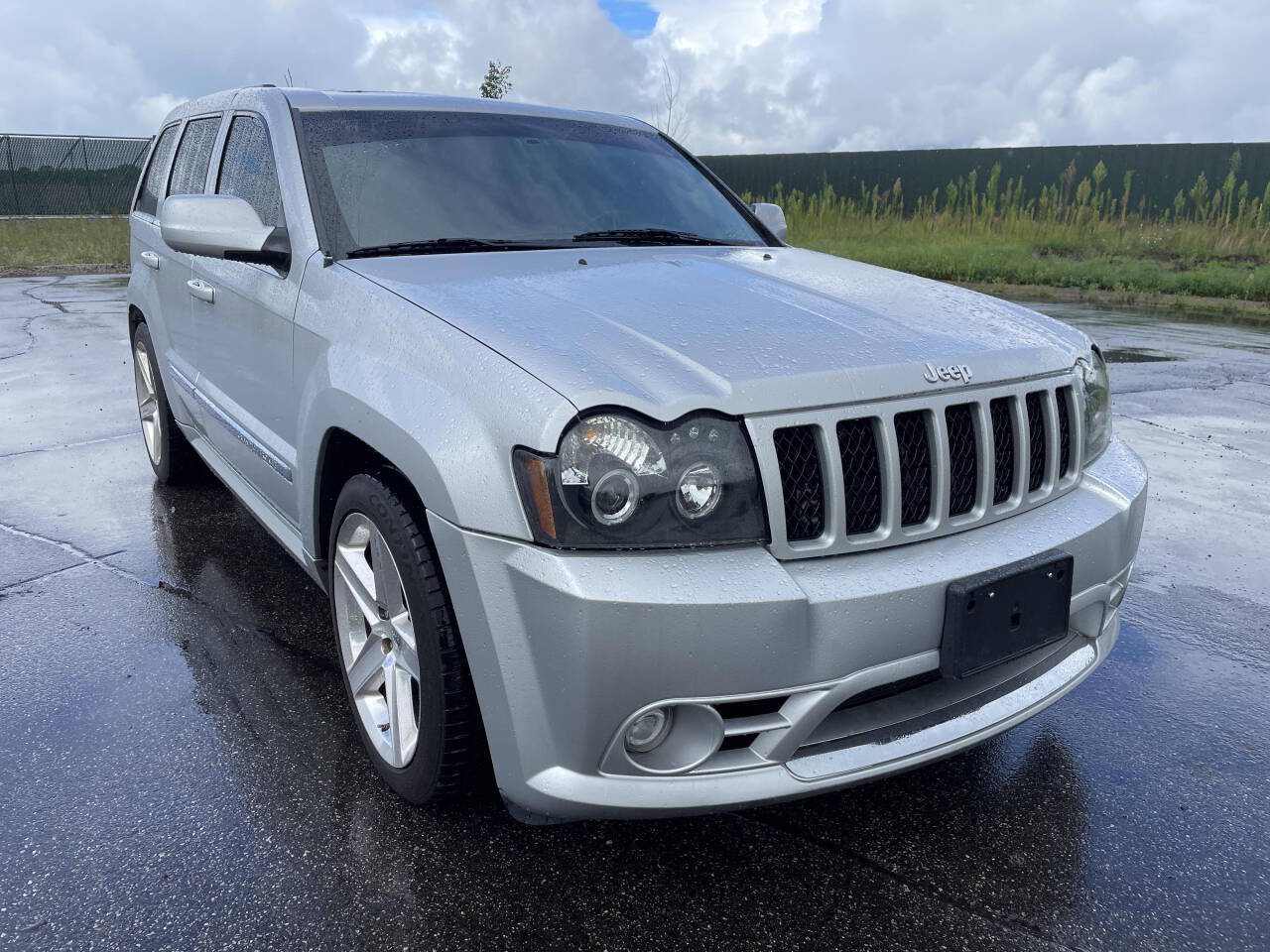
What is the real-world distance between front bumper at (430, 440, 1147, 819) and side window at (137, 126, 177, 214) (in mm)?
3608

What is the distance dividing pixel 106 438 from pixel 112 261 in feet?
48.6

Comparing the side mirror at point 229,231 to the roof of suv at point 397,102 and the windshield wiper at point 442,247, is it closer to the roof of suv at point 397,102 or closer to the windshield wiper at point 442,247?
the windshield wiper at point 442,247

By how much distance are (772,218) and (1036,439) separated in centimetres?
209

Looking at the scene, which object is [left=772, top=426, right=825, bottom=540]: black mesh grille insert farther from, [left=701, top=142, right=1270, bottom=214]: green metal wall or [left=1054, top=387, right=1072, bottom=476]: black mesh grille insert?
[left=701, top=142, right=1270, bottom=214]: green metal wall

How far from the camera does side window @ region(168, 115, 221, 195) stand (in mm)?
4117

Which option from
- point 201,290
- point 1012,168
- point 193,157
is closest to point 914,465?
point 201,290

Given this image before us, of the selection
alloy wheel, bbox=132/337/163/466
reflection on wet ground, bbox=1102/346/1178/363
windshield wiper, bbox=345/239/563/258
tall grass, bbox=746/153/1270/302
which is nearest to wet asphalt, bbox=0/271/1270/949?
alloy wheel, bbox=132/337/163/466

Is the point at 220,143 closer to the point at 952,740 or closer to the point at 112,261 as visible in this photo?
the point at 952,740

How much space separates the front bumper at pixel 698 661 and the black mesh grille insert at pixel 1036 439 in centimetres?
39

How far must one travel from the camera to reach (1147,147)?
1941cm

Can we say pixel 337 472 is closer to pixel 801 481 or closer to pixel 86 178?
pixel 801 481

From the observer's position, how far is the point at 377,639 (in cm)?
261

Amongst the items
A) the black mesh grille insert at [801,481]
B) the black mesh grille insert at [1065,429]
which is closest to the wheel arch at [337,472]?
the black mesh grille insert at [801,481]

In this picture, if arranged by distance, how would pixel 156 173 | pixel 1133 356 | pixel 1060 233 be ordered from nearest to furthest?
pixel 156 173 → pixel 1133 356 → pixel 1060 233
